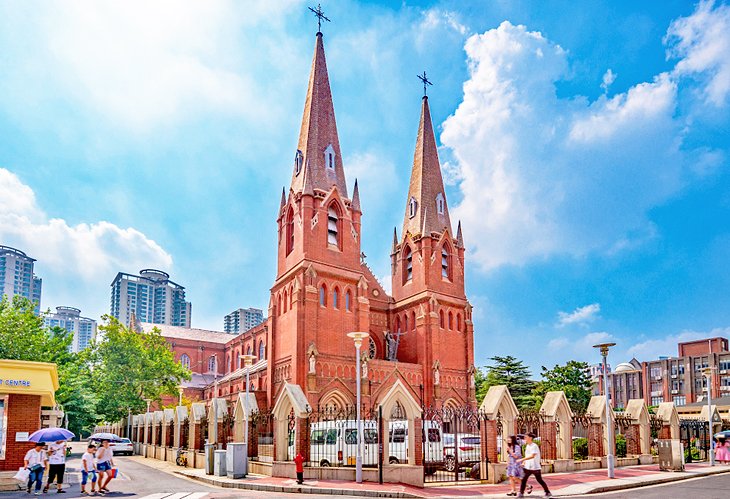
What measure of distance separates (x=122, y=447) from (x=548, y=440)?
31779 mm

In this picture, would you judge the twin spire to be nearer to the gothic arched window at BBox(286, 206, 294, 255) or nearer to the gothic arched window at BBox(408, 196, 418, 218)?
the gothic arched window at BBox(408, 196, 418, 218)

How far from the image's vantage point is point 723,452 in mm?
31594

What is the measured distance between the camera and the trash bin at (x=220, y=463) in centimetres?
2450

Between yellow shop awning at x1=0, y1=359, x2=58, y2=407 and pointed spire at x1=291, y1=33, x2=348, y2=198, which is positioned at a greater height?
pointed spire at x1=291, y1=33, x2=348, y2=198

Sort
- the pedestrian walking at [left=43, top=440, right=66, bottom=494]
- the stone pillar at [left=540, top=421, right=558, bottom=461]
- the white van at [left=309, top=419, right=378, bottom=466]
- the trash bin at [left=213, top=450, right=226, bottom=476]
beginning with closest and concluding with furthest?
the pedestrian walking at [left=43, top=440, right=66, bottom=494]
the white van at [left=309, top=419, right=378, bottom=466]
the trash bin at [left=213, top=450, right=226, bottom=476]
the stone pillar at [left=540, top=421, right=558, bottom=461]

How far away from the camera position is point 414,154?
5691cm

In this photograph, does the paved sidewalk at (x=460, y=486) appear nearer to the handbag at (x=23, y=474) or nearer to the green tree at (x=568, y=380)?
the handbag at (x=23, y=474)

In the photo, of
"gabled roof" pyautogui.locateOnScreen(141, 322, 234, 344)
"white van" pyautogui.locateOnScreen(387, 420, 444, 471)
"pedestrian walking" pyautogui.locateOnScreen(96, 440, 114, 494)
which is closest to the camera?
"pedestrian walking" pyautogui.locateOnScreen(96, 440, 114, 494)

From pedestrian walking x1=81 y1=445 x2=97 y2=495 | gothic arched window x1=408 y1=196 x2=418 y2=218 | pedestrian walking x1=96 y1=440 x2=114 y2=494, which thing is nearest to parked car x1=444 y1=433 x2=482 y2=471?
pedestrian walking x1=96 y1=440 x2=114 y2=494

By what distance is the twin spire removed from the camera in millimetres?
48312

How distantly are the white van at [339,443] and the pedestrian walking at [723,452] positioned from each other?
64.3 ft

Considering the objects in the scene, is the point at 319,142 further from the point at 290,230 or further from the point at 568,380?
the point at 568,380

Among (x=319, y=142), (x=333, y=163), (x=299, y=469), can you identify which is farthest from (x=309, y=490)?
(x=319, y=142)

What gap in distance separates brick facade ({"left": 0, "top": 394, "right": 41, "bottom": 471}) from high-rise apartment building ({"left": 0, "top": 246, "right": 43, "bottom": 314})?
7293 inches
